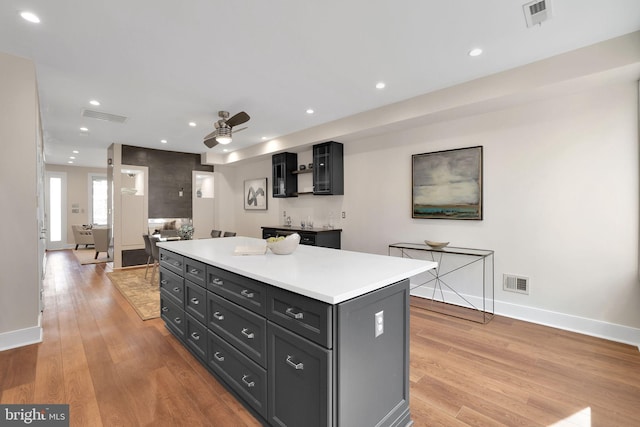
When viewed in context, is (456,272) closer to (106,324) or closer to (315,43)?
(315,43)

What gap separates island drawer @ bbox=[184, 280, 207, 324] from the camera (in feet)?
7.43

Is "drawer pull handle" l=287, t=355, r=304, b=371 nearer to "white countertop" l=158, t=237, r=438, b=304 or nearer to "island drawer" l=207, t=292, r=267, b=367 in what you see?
"island drawer" l=207, t=292, r=267, b=367

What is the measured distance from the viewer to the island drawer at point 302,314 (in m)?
1.29

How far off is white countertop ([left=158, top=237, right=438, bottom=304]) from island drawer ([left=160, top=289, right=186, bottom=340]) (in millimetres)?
630

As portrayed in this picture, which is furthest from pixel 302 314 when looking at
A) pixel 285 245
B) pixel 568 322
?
pixel 568 322

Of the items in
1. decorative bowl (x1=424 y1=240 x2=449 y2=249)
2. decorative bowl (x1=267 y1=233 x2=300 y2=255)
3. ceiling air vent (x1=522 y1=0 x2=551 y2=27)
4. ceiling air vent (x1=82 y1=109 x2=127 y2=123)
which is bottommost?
decorative bowl (x1=424 y1=240 x2=449 y2=249)

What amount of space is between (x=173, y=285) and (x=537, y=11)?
3727mm

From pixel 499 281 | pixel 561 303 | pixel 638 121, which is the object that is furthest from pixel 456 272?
pixel 638 121

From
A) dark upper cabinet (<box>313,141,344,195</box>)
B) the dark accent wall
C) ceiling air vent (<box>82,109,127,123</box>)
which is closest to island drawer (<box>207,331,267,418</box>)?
dark upper cabinet (<box>313,141,344,195</box>)

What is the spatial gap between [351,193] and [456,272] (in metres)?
2.06

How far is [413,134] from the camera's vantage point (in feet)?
13.7

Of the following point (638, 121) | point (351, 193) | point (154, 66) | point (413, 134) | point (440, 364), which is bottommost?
point (440, 364)

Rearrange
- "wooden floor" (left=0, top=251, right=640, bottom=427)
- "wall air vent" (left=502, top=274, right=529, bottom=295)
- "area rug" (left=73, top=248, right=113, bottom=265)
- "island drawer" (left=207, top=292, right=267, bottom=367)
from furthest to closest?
"area rug" (left=73, top=248, right=113, bottom=265) → "wall air vent" (left=502, top=274, right=529, bottom=295) → "wooden floor" (left=0, top=251, right=640, bottom=427) → "island drawer" (left=207, top=292, right=267, bottom=367)

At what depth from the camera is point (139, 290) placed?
14.9ft
